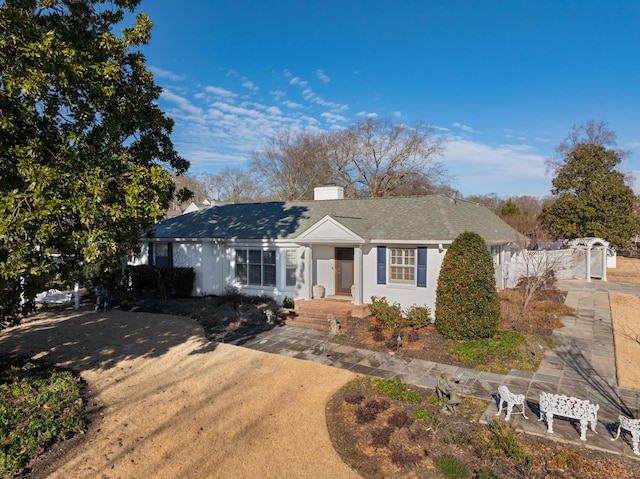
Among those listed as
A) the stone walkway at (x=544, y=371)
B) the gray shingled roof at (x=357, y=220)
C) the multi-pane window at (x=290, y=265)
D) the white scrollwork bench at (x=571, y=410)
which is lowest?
the stone walkway at (x=544, y=371)

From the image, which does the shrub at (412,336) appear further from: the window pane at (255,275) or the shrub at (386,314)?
the window pane at (255,275)

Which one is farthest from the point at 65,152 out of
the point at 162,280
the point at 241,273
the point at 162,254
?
the point at 162,254

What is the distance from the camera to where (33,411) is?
23.3 feet

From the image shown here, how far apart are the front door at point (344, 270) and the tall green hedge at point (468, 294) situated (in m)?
5.18

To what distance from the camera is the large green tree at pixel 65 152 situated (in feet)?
19.5

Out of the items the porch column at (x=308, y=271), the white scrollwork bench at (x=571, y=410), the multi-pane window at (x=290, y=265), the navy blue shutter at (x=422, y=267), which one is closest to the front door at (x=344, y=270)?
the porch column at (x=308, y=271)

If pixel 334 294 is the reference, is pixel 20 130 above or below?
above

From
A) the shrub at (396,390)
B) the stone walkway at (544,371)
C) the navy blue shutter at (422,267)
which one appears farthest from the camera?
the navy blue shutter at (422,267)

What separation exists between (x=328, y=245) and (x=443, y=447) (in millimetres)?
10915

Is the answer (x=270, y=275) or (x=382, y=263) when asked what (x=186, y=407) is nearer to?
(x=382, y=263)

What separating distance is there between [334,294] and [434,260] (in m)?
4.90

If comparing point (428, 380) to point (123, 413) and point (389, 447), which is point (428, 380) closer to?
point (389, 447)

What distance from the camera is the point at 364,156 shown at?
41.2 metres

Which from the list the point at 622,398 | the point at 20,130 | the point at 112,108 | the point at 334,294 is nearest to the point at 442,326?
the point at 622,398
